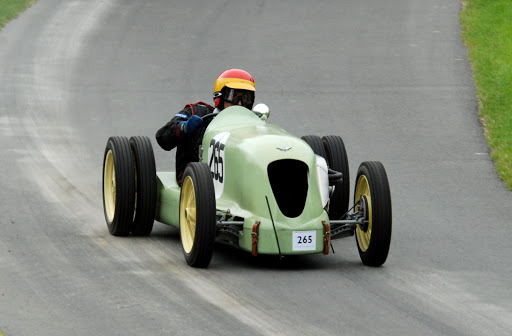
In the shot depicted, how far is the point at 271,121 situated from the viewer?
17172 mm

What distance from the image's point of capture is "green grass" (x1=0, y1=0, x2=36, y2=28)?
78.8ft

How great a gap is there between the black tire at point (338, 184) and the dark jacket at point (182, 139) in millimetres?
1373

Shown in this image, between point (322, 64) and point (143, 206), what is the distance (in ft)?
36.0

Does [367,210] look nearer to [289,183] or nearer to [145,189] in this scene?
[289,183]

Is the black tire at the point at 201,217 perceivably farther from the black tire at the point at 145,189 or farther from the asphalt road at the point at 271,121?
the black tire at the point at 145,189

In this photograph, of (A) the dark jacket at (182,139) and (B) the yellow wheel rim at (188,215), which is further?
(A) the dark jacket at (182,139)

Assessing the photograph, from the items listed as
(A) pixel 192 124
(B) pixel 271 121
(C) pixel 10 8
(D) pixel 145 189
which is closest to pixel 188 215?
(D) pixel 145 189

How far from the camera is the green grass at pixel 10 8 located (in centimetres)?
2401

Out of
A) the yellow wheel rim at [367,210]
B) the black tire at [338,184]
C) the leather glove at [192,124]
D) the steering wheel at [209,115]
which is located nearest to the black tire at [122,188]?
the leather glove at [192,124]

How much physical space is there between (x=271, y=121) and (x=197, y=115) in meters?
6.11

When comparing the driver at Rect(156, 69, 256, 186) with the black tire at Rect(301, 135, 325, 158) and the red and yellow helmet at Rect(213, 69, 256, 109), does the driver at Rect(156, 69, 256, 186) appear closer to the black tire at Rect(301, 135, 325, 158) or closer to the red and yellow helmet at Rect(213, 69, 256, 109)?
the red and yellow helmet at Rect(213, 69, 256, 109)

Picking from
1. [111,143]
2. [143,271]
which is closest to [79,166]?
[111,143]

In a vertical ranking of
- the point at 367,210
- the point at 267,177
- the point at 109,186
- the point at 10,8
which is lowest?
the point at 109,186

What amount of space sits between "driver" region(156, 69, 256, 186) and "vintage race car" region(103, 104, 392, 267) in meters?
0.32
